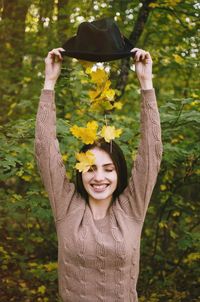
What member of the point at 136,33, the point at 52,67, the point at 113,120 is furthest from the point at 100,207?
the point at 136,33

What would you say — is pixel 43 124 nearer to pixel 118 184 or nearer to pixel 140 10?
pixel 118 184

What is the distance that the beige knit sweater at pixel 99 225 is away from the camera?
1.82m

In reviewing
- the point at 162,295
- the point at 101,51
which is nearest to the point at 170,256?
the point at 162,295

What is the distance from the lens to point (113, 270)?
6.04 feet

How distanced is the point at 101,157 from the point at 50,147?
0.21 metres

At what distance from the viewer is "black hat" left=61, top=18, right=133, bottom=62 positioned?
183 centimetres

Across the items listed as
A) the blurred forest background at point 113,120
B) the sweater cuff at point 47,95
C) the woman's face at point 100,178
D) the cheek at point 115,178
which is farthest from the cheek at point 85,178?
the blurred forest background at point 113,120

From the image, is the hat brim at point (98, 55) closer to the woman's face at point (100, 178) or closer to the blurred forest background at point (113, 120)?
the woman's face at point (100, 178)

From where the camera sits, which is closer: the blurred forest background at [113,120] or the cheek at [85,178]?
the cheek at [85,178]

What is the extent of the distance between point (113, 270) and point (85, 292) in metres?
0.14

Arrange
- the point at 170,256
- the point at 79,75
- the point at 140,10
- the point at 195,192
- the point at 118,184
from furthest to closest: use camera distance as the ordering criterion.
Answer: the point at 195,192 → the point at 170,256 → the point at 140,10 → the point at 79,75 → the point at 118,184

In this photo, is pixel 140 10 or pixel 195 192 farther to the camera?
pixel 195 192

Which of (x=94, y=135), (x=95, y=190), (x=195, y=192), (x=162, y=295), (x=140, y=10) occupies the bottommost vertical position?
(x=162, y=295)

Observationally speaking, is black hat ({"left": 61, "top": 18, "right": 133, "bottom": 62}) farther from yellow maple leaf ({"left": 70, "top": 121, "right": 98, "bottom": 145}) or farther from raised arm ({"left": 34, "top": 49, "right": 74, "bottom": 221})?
yellow maple leaf ({"left": 70, "top": 121, "right": 98, "bottom": 145})
